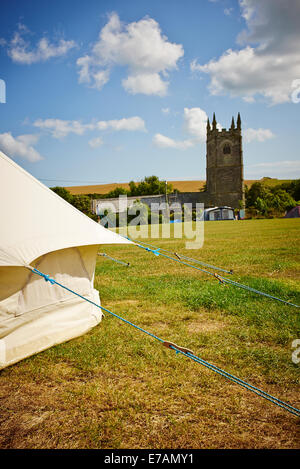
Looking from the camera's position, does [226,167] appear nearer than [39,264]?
No

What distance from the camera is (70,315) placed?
11.6 ft

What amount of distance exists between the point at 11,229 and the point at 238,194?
205 feet

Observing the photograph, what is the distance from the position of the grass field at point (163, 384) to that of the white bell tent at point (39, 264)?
0.22m

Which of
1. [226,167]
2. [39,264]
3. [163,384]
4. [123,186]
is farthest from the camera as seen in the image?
[123,186]

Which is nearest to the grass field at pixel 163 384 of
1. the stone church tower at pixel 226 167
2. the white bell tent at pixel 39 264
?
the white bell tent at pixel 39 264

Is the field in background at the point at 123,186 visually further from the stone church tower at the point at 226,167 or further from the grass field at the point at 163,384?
the grass field at the point at 163,384

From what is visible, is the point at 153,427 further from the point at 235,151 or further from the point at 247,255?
the point at 235,151

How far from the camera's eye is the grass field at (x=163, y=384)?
2.04 m

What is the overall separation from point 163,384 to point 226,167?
63.9 m

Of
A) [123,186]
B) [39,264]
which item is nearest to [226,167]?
[123,186]

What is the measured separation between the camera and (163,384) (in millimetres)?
2590

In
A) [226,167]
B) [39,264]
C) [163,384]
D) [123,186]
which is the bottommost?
[163,384]

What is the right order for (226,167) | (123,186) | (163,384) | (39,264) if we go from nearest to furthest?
1. (163,384)
2. (39,264)
3. (226,167)
4. (123,186)

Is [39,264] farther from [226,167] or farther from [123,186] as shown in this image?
[123,186]
